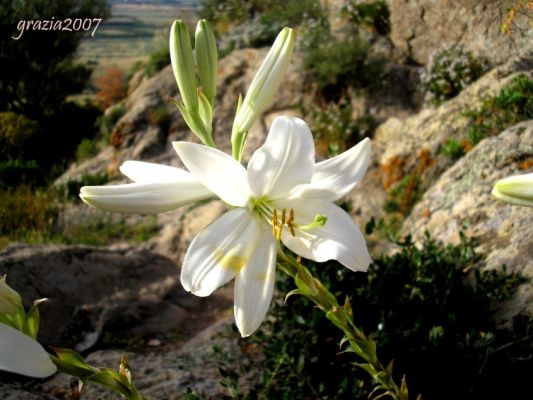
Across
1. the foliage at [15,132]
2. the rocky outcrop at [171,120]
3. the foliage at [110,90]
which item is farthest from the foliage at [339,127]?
the foliage at [110,90]

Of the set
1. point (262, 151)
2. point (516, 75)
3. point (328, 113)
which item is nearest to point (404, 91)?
point (328, 113)

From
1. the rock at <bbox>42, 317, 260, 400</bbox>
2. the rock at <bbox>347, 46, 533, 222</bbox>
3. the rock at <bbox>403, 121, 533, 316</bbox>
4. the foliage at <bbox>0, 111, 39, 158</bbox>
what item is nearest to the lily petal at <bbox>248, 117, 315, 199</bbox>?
the rock at <bbox>42, 317, 260, 400</bbox>

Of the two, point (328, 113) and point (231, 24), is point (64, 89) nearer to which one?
point (231, 24)

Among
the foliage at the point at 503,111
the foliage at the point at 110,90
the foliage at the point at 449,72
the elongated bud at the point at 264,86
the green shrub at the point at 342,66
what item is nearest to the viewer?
the elongated bud at the point at 264,86

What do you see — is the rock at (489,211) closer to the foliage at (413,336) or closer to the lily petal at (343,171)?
the foliage at (413,336)

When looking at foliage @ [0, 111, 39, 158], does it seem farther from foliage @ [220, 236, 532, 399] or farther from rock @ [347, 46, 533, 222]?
foliage @ [220, 236, 532, 399]
